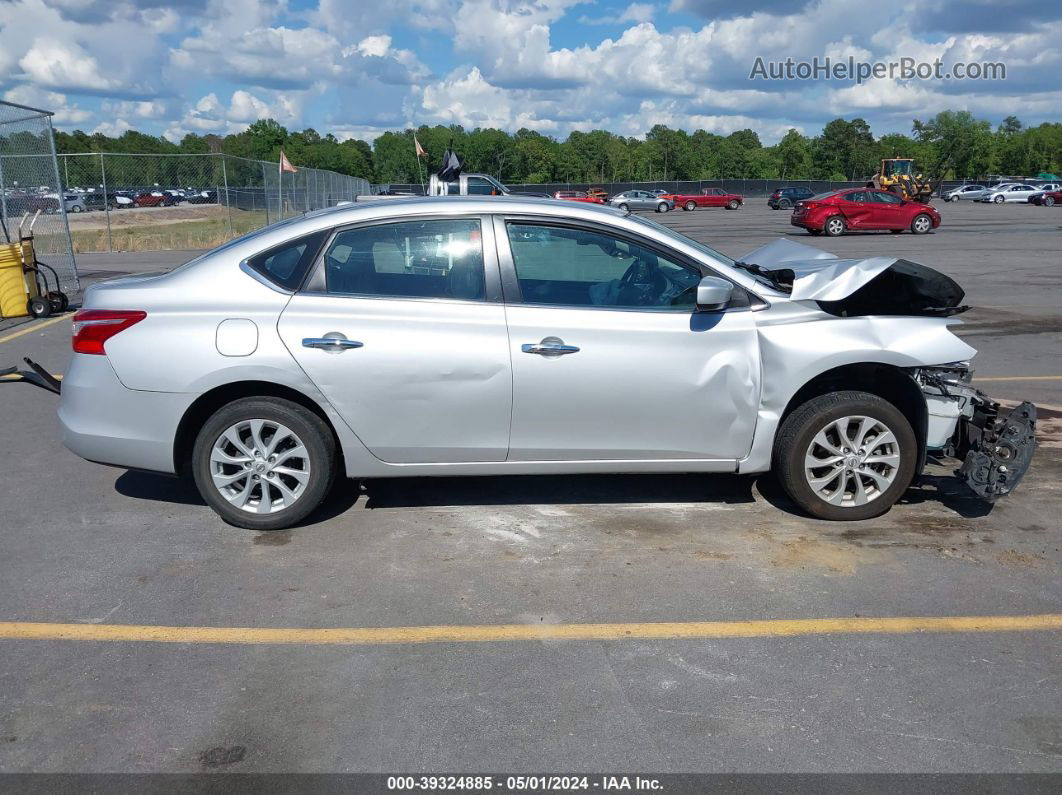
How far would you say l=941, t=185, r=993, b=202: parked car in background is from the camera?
6712 cm

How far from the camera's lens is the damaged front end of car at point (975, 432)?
16.8ft

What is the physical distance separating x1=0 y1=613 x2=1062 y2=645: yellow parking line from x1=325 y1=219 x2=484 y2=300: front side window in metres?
1.82

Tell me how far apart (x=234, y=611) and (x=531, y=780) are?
180cm

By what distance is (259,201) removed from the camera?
31.7 metres

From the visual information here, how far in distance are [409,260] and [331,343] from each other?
62cm

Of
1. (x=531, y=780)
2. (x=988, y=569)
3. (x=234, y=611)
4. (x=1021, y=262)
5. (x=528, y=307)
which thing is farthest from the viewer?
(x=1021, y=262)

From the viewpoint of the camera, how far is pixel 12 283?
12.6 metres

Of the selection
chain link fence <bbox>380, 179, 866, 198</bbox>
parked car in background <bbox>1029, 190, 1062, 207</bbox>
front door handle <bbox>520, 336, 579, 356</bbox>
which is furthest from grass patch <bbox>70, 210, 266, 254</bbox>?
parked car in background <bbox>1029, 190, 1062, 207</bbox>

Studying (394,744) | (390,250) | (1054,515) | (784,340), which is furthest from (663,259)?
(394,744)

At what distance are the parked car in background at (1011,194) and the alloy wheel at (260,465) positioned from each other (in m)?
67.6

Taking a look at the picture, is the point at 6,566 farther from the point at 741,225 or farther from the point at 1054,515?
the point at 741,225

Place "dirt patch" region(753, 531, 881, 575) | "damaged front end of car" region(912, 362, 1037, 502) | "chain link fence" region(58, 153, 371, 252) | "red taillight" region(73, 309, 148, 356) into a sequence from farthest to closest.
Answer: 1. "chain link fence" region(58, 153, 371, 252)
2. "damaged front end of car" region(912, 362, 1037, 502)
3. "red taillight" region(73, 309, 148, 356)
4. "dirt patch" region(753, 531, 881, 575)

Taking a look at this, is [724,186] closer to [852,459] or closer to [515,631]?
[852,459]

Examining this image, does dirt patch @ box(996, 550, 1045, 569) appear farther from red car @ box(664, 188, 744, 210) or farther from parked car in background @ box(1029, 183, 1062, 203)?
parked car in background @ box(1029, 183, 1062, 203)
